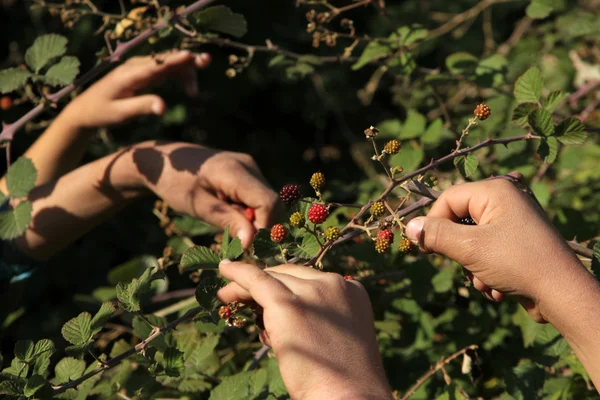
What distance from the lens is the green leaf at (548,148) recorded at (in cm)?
145

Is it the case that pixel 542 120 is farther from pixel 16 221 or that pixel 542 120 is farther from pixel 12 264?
pixel 12 264

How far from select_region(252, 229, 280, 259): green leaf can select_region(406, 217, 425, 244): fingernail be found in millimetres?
260

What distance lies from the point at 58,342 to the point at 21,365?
136 centimetres

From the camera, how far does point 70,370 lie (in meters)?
1.42

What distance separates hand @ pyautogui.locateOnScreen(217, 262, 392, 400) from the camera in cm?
113

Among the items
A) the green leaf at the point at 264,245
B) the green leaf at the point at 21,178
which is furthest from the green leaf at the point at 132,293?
the green leaf at the point at 21,178

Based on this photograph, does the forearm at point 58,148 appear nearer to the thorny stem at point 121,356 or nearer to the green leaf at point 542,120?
the thorny stem at point 121,356

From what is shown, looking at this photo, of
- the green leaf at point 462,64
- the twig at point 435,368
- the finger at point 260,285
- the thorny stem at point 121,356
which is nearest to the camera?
the finger at point 260,285

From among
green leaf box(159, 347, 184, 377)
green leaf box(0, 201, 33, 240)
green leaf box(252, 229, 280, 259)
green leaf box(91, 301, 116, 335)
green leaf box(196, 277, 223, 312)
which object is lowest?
green leaf box(159, 347, 184, 377)

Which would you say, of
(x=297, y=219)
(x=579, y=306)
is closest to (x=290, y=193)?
(x=297, y=219)

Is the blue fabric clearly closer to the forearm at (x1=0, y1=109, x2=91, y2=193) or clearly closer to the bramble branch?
the forearm at (x1=0, y1=109, x2=91, y2=193)

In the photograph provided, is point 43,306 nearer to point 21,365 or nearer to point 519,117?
point 21,365

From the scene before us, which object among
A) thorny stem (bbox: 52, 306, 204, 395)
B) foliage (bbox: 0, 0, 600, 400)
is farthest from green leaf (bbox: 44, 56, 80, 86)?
thorny stem (bbox: 52, 306, 204, 395)

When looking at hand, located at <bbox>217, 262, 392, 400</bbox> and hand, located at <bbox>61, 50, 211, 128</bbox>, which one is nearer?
hand, located at <bbox>217, 262, 392, 400</bbox>
